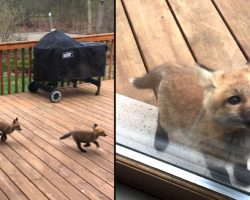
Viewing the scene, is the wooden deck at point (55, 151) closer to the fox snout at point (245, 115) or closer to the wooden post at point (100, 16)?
the wooden post at point (100, 16)

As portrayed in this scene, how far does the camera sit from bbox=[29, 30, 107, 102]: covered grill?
117cm

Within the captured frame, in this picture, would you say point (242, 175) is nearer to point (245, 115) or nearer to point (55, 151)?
point (245, 115)

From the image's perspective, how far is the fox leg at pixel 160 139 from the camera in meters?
0.47

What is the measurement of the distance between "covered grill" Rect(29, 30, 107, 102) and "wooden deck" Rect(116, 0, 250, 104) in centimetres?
67

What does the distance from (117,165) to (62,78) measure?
71 cm

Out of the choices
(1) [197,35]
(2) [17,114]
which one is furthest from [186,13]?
(2) [17,114]

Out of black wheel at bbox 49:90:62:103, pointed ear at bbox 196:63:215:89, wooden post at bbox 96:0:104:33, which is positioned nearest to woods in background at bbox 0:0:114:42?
wooden post at bbox 96:0:104:33

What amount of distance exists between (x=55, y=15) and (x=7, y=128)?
0.73 metres

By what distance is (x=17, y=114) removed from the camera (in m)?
1.40

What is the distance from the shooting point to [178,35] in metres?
0.40

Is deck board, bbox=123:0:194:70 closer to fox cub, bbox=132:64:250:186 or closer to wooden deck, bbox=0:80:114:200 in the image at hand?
fox cub, bbox=132:64:250:186

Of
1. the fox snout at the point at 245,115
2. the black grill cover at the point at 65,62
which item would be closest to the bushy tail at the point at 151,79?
the fox snout at the point at 245,115

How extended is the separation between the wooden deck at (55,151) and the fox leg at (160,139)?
1.57ft

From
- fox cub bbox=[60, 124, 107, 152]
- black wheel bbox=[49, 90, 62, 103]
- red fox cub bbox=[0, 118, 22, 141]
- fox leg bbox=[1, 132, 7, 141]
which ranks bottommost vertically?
fox leg bbox=[1, 132, 7, 141]
